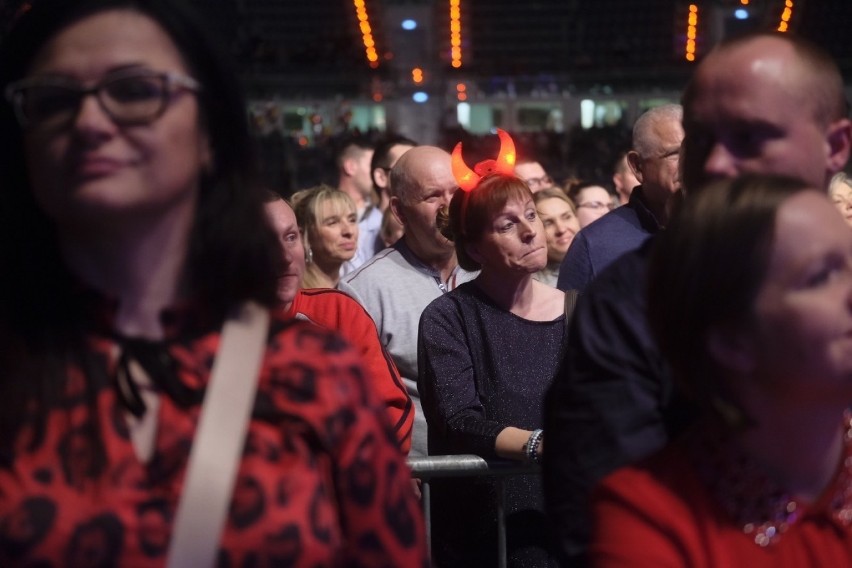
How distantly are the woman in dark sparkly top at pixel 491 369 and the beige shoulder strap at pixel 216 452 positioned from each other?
174 cm

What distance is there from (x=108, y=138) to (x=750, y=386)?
A: 0.86 meters

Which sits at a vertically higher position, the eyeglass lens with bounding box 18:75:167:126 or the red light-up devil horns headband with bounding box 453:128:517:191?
the eyeglass lens with bounding box 18:75:167:126

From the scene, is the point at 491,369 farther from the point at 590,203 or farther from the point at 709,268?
the point at 590,203

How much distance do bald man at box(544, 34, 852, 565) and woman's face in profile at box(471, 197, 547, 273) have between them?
1.85 meters

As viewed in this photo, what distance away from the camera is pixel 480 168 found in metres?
4.14

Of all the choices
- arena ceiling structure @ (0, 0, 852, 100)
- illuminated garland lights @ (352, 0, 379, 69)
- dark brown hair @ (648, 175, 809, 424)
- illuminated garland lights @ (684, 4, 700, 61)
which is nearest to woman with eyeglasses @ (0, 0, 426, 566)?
dark brown hair @ (648, 175, 809, 424)

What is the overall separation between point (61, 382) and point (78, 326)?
0.09 meters

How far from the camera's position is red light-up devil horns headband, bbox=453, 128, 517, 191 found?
403cm

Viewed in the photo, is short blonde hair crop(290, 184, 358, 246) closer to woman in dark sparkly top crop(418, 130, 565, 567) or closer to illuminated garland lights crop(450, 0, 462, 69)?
woman in dark sparkly top crop(418, 130, 565, 567)

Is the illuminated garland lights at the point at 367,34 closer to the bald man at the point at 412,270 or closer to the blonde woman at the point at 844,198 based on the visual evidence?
the blonde woman at the point at 844,198

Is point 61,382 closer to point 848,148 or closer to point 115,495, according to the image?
point 115,495

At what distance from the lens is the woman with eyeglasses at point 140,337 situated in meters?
1.46

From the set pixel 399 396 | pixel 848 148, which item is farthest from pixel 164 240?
pixel 399 396

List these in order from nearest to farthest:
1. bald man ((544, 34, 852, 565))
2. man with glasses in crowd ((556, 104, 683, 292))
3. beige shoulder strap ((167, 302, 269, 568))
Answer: beige shoulder strap ((167, 302, 269, 568)), bald man ((544, 34, 852, 565)), man with glasses in crowd ((556, 104, 683, 292))
